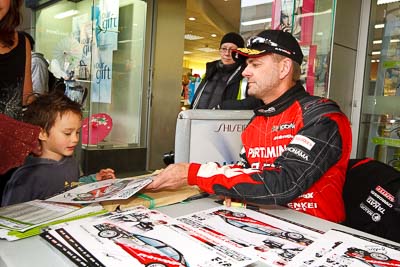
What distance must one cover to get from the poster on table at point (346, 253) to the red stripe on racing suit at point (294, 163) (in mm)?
224

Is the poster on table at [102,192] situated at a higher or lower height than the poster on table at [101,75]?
lower

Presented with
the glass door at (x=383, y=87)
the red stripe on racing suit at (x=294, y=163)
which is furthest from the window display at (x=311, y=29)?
the red stripe on racing suit at (x=294, y=163)

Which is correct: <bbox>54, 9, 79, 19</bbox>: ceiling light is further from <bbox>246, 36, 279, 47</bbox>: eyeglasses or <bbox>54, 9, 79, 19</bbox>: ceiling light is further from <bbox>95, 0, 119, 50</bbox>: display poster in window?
<bbox>246, 36, 279, 47</bbox>: eyeglasses

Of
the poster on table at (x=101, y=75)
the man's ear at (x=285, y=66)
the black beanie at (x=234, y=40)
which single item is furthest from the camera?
the poster on table at (x=101, y=75)

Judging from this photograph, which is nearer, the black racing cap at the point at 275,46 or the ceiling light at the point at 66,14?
the black racing cap at the point at 275,46

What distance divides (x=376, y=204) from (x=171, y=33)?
4637 millimetres

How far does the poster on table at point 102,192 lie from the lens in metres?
0.95

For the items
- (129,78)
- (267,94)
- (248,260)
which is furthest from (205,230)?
(129,78)

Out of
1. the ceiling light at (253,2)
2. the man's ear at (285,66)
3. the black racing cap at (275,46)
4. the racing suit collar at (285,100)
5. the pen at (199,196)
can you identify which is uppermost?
the ceiling light at (253,2)

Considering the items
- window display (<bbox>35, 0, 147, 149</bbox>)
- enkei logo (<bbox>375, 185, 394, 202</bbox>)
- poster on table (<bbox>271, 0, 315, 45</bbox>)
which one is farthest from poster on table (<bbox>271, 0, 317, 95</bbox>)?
window display (<bbox>35, 0, 147, 149</bbox>)

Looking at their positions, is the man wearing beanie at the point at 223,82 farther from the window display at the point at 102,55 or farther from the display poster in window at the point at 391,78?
the window display at the point at 102,55

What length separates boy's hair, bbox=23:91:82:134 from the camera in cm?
144

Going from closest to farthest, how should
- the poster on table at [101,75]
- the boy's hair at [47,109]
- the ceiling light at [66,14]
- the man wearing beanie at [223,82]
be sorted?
1. the boy's hair at [47,109]
2. the man wearing beanie at [223,82]
3. the poster on table at [101,75]
4. the ceiling light at [66,14]

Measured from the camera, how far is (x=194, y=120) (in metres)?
1.25
